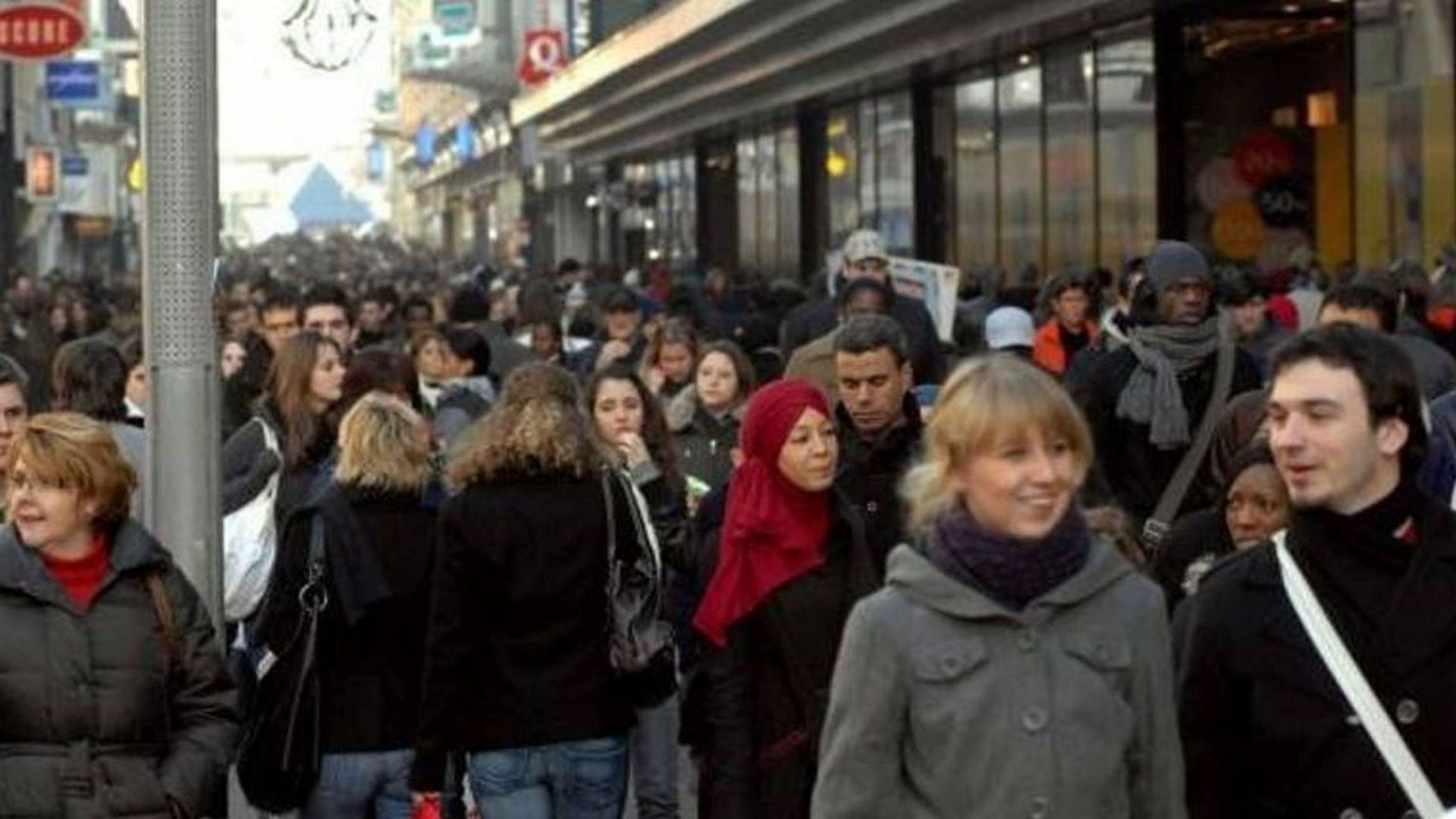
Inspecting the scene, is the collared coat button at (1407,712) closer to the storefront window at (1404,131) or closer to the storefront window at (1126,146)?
the storefront window at (1404,131)

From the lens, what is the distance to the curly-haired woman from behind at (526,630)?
819cm

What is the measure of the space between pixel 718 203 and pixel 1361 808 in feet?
173

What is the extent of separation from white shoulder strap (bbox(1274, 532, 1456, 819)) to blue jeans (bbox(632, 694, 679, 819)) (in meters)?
3.80

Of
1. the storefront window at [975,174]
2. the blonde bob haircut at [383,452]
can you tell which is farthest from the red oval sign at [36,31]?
the blonde bob haircut at [383,452]

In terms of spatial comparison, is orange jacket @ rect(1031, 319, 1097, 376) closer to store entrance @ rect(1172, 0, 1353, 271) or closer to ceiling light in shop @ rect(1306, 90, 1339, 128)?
store entrance @ rect(1172, 0, 1353, 271)

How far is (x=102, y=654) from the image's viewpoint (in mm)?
6863

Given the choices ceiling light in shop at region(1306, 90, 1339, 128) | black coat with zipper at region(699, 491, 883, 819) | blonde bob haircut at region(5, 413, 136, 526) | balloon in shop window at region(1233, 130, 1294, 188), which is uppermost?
ceiling light in shop at region(1306, 90, 1339, 128)

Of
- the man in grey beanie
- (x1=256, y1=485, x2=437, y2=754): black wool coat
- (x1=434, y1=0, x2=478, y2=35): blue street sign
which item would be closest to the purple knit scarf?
(x1=256, y1=485, x2=437, y2=754): black wool coat

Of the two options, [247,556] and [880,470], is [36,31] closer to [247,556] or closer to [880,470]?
[247,556]

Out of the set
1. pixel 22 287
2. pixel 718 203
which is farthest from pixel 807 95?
pixel 718 203

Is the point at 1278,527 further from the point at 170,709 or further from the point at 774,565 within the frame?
the point at 170,709

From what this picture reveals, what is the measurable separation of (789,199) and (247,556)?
1510 inches

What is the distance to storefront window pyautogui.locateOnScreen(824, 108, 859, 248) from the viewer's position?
4225 centimetres

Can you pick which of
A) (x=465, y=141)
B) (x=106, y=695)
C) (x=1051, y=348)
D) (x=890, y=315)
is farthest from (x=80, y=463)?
(x=465, y=141)
